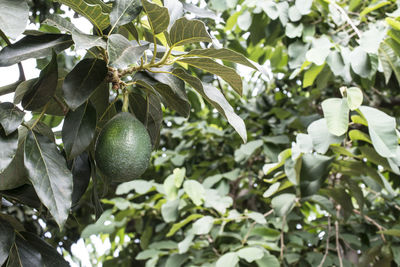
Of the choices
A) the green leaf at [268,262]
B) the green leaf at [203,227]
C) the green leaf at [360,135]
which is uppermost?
the green leaf at [360,135]

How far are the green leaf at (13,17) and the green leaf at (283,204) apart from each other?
1.12 metres

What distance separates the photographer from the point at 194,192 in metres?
1.76

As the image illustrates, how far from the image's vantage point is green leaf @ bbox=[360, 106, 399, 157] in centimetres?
115

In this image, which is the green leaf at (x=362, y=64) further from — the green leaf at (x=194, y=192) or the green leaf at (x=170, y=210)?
the green leaf at (x=170, y=210)

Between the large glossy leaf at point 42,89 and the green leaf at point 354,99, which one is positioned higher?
the large glossy leaf at point 42,89

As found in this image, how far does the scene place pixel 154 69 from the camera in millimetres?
830

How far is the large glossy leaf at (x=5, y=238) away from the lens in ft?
2.39

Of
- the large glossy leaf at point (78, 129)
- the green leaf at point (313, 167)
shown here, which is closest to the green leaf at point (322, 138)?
the green leaf at point (313, 167)

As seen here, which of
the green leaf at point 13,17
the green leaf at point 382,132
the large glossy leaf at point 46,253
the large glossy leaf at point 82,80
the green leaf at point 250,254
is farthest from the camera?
the green leaf at point 250,254

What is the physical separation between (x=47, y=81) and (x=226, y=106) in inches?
11.8

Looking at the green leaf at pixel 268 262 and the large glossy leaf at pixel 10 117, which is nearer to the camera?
the large glossy leaf at pixel 10 117

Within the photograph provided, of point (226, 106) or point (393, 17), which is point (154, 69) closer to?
point (226, 106)

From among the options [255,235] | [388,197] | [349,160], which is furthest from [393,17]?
[255,235]

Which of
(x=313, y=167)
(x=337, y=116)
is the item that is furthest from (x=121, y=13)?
(x=313, y=167)
